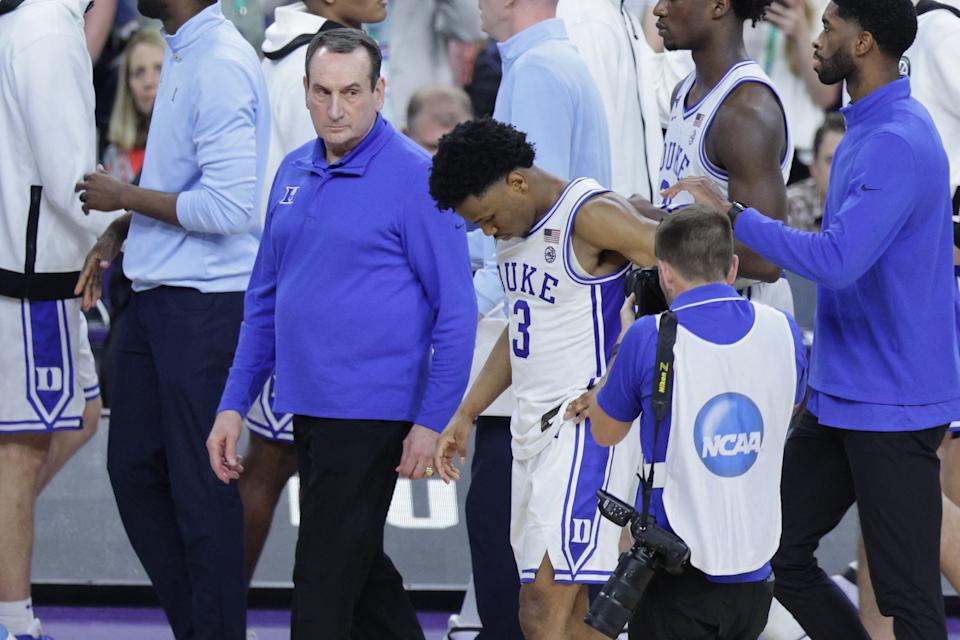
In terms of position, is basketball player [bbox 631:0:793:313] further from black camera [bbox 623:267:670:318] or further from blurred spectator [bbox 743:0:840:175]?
blurred spectator [bbox 743:0:840:175]

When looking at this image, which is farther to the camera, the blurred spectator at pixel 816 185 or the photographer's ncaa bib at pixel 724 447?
the blurred spectator at pixel 816 185

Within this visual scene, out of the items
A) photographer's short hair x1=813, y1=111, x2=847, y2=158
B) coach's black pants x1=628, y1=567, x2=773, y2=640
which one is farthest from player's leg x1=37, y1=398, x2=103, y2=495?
photographer's short hair x1=813, y1=111, x2=847, y2=158

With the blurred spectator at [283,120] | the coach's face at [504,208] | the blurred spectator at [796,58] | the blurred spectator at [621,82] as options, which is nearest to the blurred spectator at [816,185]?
the blurred spectator at [796,58]

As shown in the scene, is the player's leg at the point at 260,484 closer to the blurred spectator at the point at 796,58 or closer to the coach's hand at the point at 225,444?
Answer: the coach's hand at the point at 225,444

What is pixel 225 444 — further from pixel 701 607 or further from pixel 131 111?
pixel 131 111

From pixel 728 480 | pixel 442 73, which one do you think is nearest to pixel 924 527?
pixel 728 480

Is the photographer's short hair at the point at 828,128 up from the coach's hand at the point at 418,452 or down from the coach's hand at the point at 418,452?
up

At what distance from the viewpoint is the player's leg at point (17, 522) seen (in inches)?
191

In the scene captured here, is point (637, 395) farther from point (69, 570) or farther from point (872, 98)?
point (69, 570)

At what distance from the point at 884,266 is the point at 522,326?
35.1 inches

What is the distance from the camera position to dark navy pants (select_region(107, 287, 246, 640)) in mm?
4598

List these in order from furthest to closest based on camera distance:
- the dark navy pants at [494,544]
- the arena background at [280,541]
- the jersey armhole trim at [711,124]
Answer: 1. the arena background at [280,541]
2. the dark navy pants at [494,544]
3. the jersey armhole trim at [711,124]

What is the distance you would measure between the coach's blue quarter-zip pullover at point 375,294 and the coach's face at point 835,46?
98cm

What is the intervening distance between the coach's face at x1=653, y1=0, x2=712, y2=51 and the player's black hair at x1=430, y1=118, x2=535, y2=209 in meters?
0.66
